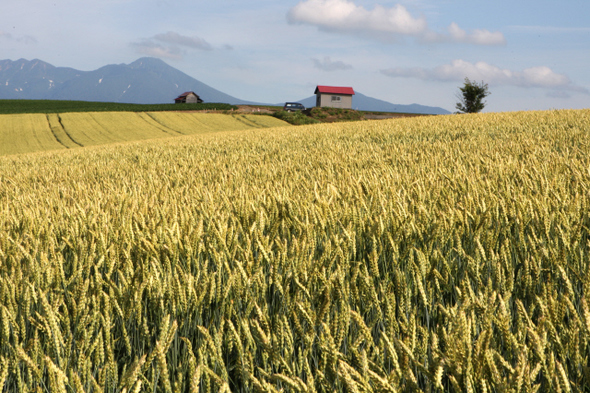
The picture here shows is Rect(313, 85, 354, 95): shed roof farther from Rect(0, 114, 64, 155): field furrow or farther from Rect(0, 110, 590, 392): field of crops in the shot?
Rect(0, 110, 590, 392): field of crops

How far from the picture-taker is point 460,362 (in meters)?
0.79

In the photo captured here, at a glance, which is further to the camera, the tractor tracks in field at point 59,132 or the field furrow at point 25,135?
the tractor tracks in field at point 59,132

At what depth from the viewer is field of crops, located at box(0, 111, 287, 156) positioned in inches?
1180

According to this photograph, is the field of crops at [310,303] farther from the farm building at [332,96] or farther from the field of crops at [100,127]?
the farm building at [332,96]

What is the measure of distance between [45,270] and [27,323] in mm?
195

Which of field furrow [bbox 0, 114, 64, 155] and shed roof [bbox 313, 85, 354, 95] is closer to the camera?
field furrow [bbox 0, 114, 64, 155]

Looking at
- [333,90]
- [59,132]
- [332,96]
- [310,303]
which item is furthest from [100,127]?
[333,90]

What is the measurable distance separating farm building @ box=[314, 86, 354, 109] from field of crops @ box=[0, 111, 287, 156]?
31327 millimetres

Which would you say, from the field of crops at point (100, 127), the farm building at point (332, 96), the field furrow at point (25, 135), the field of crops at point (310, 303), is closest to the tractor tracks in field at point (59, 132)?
the field of crops at point (100, 127)

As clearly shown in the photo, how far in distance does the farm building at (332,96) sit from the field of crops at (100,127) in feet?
103

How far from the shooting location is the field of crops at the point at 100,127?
98.4ft

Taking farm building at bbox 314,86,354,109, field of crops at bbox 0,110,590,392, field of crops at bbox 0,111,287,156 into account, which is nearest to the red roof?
farm building at bbox 314,86,354,109

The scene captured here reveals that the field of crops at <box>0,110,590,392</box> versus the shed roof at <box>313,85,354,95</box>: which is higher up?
the shed roof at <box>313,85,354,95</box>

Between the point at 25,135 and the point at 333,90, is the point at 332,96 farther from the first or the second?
the point at 25,135
